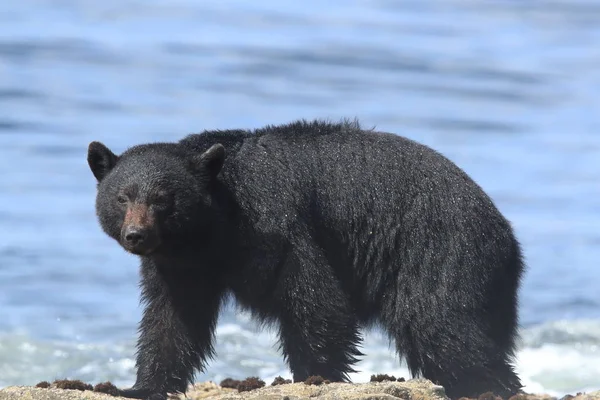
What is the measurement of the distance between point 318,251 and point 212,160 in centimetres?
97

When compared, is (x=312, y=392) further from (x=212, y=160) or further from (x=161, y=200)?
(x=212, y=160)

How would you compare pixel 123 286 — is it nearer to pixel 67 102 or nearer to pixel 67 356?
pixel 67 356

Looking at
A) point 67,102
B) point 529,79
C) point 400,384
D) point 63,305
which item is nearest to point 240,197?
point 400,384

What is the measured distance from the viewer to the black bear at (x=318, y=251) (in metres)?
9.83

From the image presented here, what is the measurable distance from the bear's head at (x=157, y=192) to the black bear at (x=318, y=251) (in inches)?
0.4

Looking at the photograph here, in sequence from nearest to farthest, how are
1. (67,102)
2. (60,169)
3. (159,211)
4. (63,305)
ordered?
(159,211)
(63,305)
(60,169)
(67,102)

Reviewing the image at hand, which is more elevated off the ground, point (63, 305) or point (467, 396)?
point (63, 305)

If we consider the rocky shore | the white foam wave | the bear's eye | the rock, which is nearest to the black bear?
the bear's eye

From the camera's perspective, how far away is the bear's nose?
9.39 metres

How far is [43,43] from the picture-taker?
34625 millimetres

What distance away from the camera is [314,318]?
32.2 ft

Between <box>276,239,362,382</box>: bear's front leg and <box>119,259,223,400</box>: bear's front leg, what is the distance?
2.04 feet

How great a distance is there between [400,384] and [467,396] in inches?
58.8

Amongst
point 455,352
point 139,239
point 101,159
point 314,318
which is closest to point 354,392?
point 314,318
